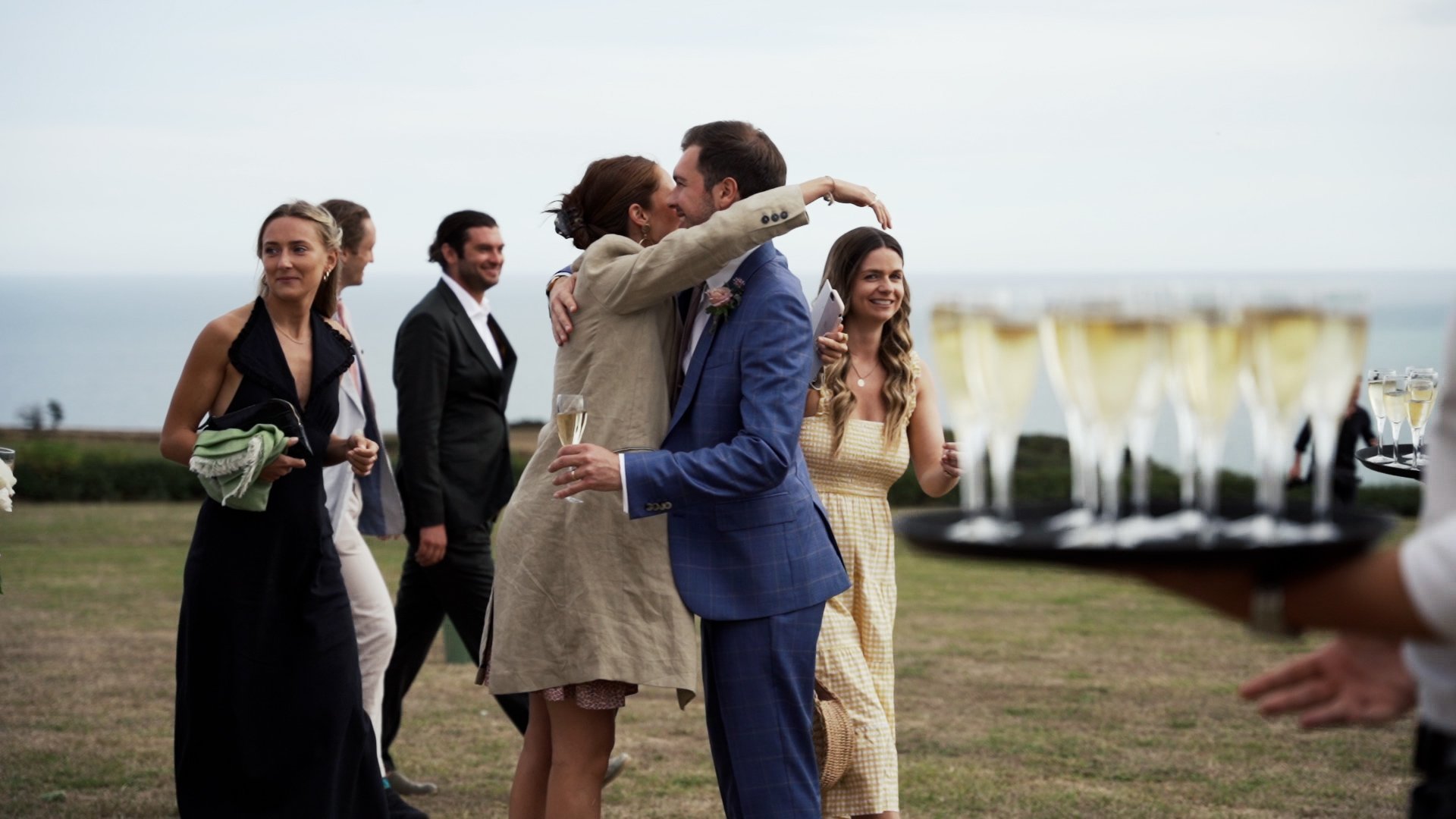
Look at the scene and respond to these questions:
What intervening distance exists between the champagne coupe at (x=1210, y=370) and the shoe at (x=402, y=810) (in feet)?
14.4

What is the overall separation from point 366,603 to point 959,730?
3.33m

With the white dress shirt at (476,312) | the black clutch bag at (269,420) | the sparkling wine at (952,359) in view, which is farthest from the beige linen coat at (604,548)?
the white dress shirt at (476,312)

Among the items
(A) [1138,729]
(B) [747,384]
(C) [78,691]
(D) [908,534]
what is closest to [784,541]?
(B) [747,384]

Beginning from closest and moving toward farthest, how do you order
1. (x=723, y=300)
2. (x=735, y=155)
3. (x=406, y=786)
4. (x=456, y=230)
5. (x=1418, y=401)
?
(x=723, y=300) < (x=735, y=155) < (x=1418, y=401) < (x=406, y=786) < (x=456, y=230)

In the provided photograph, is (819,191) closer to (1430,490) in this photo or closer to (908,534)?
(908,534)

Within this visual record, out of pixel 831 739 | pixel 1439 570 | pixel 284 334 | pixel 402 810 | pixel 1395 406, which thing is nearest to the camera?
pixel 1439 570

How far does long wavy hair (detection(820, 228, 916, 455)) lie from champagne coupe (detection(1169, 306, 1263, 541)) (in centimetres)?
301

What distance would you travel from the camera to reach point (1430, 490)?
6.20 ft

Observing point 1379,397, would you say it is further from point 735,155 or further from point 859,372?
point 735,155

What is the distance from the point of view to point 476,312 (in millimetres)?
6324

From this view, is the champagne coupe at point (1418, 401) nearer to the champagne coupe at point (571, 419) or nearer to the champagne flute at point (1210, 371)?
the champagne coupe at point (571, 419)

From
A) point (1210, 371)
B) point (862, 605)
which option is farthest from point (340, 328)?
point (1210, 371)

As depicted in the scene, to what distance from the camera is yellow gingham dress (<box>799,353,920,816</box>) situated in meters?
4.57

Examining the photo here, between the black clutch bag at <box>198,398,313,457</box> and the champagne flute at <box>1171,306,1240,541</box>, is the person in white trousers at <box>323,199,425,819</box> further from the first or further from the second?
the champagne flute at <box>1171,306,1240,541</box>
